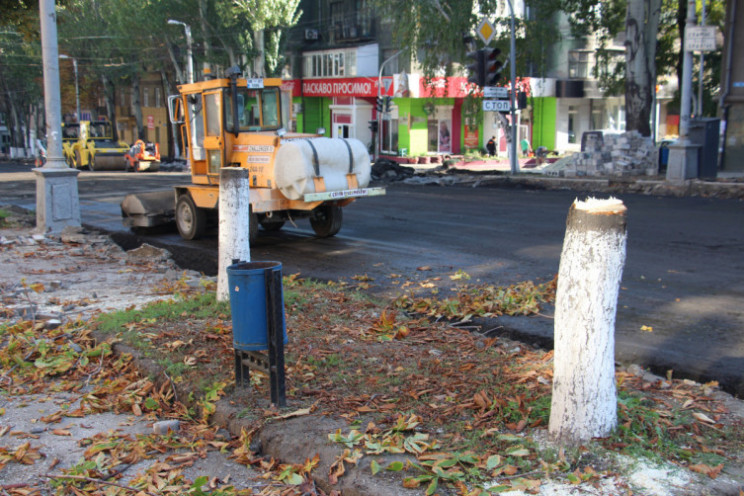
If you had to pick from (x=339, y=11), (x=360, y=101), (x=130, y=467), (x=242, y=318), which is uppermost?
(x=339, y=11)

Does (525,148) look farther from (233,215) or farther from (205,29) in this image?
(233,215)

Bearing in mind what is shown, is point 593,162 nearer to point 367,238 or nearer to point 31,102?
point 367,238

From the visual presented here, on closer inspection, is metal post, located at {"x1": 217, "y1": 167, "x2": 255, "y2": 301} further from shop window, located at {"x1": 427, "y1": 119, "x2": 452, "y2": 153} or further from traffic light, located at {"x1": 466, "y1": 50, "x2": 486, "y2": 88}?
shop window, located at {"x1": 427, "y1": 119, "x2": 452, "y2": 153}

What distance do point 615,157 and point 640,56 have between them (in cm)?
317

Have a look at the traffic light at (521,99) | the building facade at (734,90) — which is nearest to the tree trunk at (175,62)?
the traffic light at (521,99)

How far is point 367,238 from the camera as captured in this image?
1263cm

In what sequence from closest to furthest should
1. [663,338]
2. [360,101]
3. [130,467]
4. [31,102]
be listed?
1. [130,467]
2. [663,338]
3. [360,101]
4. [31,102]

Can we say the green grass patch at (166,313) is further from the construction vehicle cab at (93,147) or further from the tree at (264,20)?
the tree at (264,20)

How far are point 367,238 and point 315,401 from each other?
783 centimetres

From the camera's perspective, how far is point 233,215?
280 inches

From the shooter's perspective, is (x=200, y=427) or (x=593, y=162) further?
(x=593, y=162)

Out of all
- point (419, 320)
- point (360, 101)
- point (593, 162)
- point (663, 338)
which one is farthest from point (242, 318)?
point (360, 101)

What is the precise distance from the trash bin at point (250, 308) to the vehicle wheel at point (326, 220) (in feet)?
25.6

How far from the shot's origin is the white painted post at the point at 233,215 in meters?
7.02
